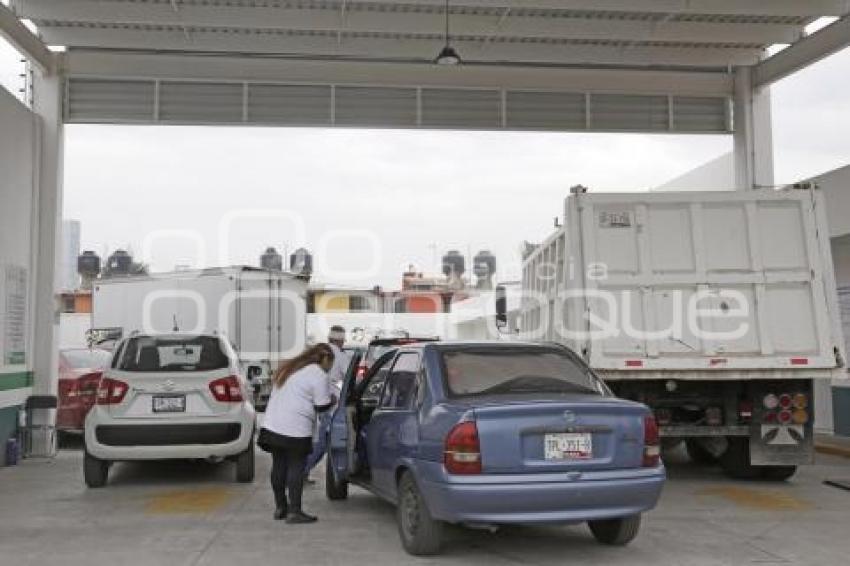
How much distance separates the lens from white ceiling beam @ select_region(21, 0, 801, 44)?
1300 centimetres

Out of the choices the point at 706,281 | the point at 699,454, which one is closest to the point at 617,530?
the point at 706,281

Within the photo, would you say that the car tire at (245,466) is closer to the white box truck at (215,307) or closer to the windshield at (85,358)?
the windshield at (85,358)

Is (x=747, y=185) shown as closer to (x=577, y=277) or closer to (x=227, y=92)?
(x=577, y=277)

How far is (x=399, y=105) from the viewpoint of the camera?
1557cm

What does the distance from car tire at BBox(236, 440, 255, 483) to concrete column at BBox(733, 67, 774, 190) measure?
9566mm

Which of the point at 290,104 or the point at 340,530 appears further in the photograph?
the point at 290,104

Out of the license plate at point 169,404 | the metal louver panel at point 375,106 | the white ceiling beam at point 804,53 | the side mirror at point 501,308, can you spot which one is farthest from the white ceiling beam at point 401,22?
the license plate at point 169,404

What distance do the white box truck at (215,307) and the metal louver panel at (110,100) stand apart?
13.8 feet

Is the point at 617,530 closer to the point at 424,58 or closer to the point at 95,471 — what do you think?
the point at 95,471

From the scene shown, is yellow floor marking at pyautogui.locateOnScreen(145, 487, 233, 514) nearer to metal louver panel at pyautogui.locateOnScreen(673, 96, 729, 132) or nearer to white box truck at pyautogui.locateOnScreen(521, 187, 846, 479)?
white box truck at pyautogui.locateOnScreen(521, 187, 846, 479)

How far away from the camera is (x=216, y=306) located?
724 inches

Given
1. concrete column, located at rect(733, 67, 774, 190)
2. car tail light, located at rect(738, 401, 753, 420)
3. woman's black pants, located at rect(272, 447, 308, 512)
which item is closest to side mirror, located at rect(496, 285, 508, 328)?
concrete column, located at rect(733, 67, 774, 190)

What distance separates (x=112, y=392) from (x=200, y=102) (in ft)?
21.6

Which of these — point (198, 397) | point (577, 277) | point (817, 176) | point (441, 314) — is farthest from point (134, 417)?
point (441, 314)
